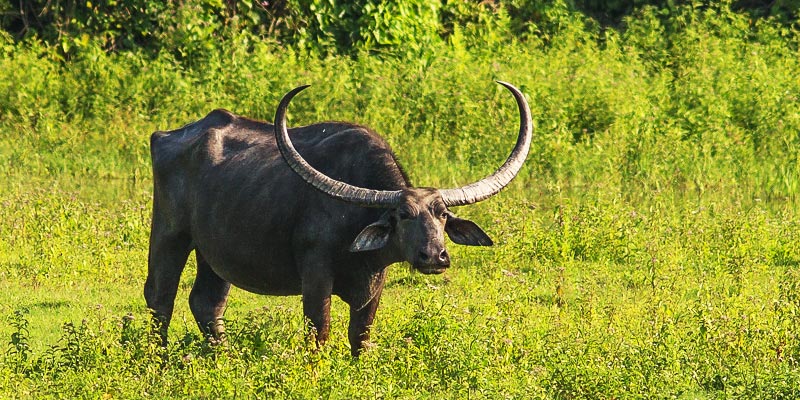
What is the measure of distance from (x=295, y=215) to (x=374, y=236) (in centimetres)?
64

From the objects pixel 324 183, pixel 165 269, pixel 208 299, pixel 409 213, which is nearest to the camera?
pixel 409 213

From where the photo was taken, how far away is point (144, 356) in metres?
7.05

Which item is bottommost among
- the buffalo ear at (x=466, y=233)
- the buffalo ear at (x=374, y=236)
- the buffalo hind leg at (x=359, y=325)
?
the buffalo hind leg at (x=359, y=325)

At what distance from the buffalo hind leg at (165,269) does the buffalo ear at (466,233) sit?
169cm

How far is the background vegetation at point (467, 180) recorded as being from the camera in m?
6.99

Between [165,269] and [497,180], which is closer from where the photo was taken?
[497,180]

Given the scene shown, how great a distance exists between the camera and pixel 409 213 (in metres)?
6.89

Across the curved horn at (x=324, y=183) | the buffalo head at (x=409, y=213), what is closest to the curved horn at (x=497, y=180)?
the buffalo head at (x=409, y=213)

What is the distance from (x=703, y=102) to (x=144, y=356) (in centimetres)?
775

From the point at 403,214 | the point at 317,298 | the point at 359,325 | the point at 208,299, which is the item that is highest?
the point at 403,214

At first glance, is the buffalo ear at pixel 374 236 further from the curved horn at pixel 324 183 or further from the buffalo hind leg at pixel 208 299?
the buffalo hind leg at pixel 208 299

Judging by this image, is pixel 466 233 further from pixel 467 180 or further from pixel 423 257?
pixel 467 180

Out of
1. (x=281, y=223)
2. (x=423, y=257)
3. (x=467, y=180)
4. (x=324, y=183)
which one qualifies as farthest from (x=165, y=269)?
(x=467, y=180)

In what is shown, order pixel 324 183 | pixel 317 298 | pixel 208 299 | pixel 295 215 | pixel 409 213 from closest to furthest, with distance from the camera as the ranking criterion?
pixel 409 213, pixel 324 183, pixel 317 298, pixel 295 215, pixel 208 299
